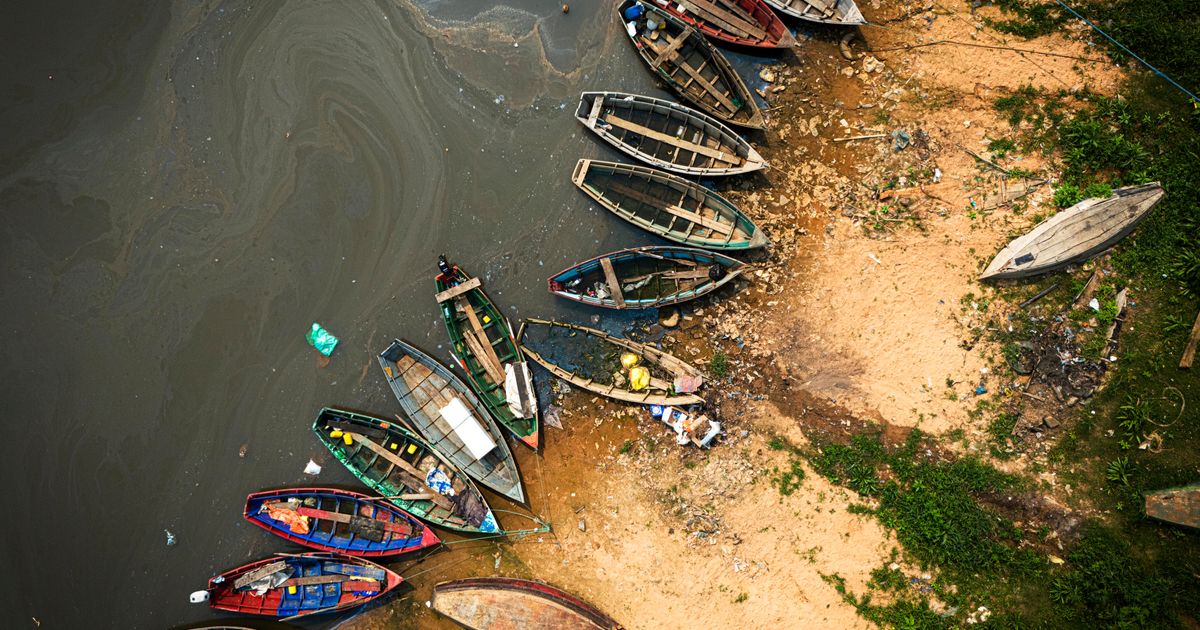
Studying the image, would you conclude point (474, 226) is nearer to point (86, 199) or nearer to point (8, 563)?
point (86, 199)

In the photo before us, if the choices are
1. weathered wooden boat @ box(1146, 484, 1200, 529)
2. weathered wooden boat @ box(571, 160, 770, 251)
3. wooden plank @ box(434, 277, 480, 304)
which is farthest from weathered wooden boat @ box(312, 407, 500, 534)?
weathered wooden boat @ box(1146, 484, 1200, 529)

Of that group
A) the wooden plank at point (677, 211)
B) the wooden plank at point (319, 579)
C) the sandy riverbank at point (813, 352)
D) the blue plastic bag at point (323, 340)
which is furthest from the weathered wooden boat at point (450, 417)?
the wooden plank at point (677, 211)

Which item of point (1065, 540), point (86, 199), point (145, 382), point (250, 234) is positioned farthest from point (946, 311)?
point (86, 199)

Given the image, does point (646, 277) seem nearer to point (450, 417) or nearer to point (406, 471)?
point (450, 417)

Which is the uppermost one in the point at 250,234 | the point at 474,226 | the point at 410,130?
the point at 410,130

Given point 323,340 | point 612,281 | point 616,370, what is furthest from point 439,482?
point 612,281

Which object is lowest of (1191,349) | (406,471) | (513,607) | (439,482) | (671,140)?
(513,607)

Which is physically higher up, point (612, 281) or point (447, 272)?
point (447, 272)
